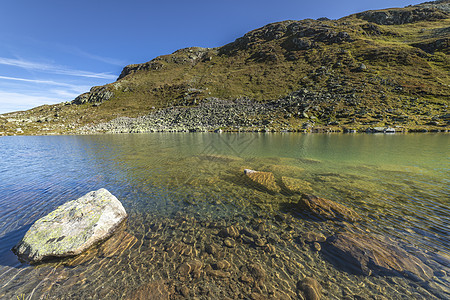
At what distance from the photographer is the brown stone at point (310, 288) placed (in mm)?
5628

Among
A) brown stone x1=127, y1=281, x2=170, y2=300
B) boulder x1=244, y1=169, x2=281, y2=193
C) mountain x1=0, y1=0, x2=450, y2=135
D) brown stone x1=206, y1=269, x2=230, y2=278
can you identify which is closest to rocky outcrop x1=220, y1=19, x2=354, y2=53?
mountain x1=0, y1=0, x2=450, y2=135

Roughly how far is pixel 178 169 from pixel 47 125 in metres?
153

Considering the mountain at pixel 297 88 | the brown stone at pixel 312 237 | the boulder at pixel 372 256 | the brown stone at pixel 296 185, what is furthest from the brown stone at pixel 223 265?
the mountain at pixel 297 88

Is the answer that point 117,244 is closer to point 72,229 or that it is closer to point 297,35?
point 72,229

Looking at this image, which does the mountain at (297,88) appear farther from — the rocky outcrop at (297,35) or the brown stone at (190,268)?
the brown stone at (190,268)

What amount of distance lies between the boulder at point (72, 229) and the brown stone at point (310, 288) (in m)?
8.97

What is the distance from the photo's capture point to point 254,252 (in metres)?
7.63

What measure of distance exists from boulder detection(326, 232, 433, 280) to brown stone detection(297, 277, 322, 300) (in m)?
1.65

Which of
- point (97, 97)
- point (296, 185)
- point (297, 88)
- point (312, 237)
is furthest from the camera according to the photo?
point (97, 97)

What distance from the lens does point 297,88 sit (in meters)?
105

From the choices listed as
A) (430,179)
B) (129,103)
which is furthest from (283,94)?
(129,103)

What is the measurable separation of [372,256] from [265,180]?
31.8 ft

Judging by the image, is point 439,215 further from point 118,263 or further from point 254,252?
point 118,263

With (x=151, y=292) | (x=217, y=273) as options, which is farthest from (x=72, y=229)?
(x=217, y=273)
